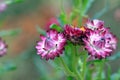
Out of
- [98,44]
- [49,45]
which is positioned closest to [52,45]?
[49,45]

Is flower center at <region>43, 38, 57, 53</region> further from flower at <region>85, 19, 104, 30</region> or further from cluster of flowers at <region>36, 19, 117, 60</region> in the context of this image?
flower at <region>85, 19, 104, 30</region>

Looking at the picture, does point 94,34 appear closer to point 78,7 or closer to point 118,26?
point 78,7

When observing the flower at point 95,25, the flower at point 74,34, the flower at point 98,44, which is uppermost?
the flower at point 95,25

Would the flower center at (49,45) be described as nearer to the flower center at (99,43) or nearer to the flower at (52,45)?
the flower at (52,45)

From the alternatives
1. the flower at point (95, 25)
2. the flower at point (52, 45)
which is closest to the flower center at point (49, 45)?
the flower at point (52, 45)

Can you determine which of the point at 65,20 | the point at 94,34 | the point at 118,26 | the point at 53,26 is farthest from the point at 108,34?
the point at 118,26

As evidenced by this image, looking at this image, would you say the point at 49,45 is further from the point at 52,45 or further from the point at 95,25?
the point at 95,25

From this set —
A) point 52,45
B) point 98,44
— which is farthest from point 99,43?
point 52,45
